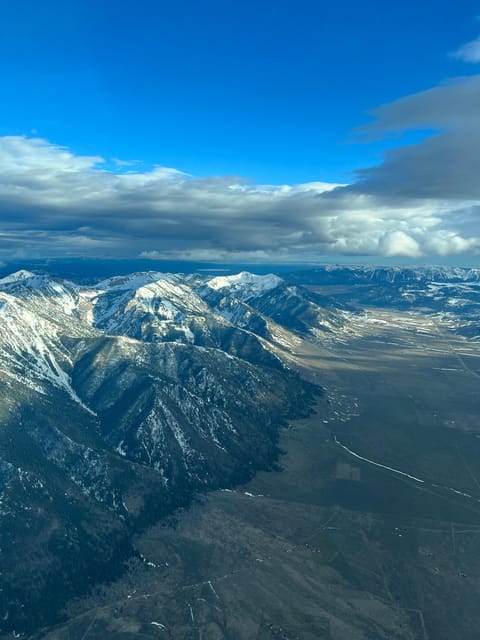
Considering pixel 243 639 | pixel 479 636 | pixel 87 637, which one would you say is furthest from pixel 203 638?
pixel 479 636

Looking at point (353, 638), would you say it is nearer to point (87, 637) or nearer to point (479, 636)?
point (479, 636)

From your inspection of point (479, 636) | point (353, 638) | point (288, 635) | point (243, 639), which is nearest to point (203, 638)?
point (243, 639)

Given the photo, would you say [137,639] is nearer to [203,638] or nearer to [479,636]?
[203,638]

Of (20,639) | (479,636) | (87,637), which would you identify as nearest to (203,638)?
(87,637)

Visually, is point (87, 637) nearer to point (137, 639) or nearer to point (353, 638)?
point (137, 639)

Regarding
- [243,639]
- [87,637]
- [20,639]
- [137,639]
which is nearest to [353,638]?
[243,639]

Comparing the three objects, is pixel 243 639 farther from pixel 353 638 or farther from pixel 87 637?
pixel 87 637
